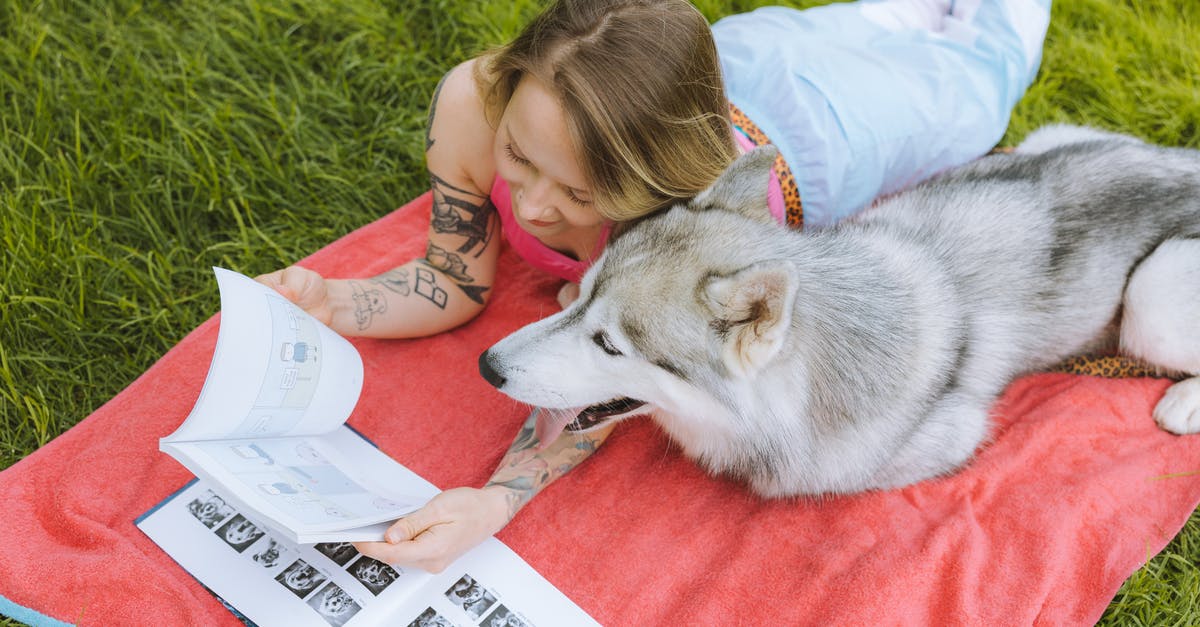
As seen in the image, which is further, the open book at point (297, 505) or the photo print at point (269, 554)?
the photo print at point (269, 554)

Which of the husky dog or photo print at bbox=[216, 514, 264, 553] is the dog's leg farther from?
photo print at bbox=[216, 514, 264, 553]

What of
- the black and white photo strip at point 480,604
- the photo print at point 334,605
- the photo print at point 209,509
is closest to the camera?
the photo print at point 334,605

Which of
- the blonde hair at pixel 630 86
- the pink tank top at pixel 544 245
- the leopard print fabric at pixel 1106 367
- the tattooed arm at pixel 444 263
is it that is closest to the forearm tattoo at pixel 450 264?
the tattooed arm at pixel 444 263

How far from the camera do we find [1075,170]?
2.62m

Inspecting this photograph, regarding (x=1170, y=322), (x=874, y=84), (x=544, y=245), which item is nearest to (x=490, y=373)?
(x=544, y=245)

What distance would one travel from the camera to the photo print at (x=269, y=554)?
220cm

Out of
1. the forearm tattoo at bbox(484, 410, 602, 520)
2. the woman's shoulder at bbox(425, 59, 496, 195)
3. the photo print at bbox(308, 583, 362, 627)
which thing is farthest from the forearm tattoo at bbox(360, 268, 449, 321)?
the photo print at bbox(308, 583, 362, 627)

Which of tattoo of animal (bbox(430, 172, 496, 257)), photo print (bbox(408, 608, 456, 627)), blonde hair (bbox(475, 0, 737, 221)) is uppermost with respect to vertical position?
blonde hair (bbox(475, 0, 737, 221))

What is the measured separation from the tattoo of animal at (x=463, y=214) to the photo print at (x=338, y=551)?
1119 millimetres

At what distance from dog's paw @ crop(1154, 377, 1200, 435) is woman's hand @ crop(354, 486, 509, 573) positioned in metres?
2.21

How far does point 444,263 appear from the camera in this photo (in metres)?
2.91

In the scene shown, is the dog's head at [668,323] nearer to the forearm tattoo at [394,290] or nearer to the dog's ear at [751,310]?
the dog's ear at [751,310]

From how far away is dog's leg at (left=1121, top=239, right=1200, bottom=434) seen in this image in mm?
2441

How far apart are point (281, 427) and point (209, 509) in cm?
53
